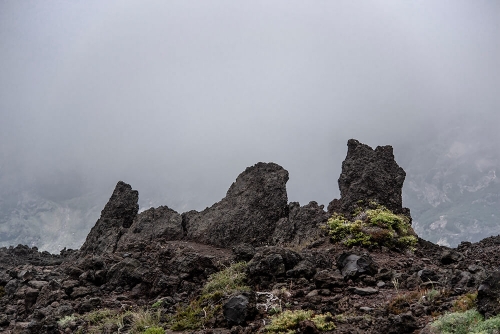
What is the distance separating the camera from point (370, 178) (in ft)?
82.4

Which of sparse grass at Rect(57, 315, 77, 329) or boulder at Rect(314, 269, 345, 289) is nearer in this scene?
boulder at Rect(314, 269, 345, 289)

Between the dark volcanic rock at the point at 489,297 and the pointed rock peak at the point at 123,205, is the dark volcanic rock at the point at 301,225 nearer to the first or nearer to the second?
the pointed rock peak at the point at 123,205

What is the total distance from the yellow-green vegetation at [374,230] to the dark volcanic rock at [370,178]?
5.88 feet

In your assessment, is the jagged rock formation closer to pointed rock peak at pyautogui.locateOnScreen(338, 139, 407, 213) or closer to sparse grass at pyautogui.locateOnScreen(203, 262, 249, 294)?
pointed rock peak at pyautogui.locateOnScreen(338, 139, 407, 213)

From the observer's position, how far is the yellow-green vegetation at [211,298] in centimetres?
1232

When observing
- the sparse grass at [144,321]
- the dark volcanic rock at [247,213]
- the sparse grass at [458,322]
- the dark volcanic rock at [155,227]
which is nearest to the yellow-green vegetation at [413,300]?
the sparse grass at [458,322]

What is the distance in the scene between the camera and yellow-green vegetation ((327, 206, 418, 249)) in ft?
A: 64.7

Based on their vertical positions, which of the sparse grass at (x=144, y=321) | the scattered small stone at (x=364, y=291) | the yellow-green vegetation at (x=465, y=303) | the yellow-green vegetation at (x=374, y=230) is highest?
the yellow-green vegetation at (x=374, y=230)

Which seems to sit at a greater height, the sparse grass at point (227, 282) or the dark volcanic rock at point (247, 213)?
the dark volcanic rock at point (247, 213)

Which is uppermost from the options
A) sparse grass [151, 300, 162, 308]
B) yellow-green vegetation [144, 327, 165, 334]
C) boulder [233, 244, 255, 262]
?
boulder [233, 244, 255, 262]

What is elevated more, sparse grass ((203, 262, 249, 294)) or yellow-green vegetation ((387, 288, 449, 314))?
sparse grass ((203, 262, 249, 294))

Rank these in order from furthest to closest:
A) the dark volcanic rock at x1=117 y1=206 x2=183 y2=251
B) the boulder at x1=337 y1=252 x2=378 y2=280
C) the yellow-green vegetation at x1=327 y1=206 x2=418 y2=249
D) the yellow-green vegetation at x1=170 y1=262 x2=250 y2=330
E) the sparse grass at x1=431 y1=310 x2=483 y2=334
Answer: the dark volcanic rock at x1=117 y1=206 x2=183 y2=251 < the yellow-green vegetation at x1=327 y1=206 x2=418 y2=249 < the boulder at x1=337 y1=252 x2=378 y2=280 < the yellow-green vegetation at x1=170 y1=262 x2=250 y2=330 < the sparse grass at x1=431 y1=310 x2=483 y2=334

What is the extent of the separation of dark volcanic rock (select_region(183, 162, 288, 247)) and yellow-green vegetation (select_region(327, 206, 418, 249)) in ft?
16.9

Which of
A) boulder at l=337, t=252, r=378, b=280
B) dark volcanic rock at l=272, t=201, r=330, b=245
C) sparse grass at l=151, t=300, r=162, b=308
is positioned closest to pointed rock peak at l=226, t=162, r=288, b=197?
dark volcanic rock at l=272, t=201, r=330, b=245
